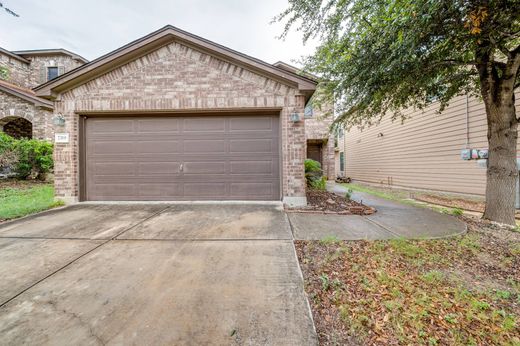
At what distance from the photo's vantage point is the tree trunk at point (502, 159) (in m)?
4.33

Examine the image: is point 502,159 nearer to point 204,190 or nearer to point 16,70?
point 204,190

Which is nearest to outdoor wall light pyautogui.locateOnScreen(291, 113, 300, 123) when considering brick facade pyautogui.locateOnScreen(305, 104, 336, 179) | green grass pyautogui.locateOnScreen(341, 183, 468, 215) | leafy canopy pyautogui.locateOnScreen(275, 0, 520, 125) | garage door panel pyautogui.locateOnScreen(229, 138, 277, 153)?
garage door panel pyautogui.locateOnScreen(229, 138, 277, 153)

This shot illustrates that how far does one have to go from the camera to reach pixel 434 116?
915cm

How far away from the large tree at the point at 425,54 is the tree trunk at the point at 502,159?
0.05ft

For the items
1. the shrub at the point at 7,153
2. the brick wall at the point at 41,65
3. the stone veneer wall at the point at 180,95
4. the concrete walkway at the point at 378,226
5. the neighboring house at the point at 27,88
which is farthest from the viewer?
the brick wall at the point at 41,65

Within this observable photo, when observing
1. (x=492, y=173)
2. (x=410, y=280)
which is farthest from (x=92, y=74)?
(x=492, y=173)

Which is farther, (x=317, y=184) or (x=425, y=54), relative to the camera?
(x=317, y=184)

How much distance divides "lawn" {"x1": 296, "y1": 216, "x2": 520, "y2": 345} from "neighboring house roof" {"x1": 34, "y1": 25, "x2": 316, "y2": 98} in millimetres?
4035

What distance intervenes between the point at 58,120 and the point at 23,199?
9.15ft

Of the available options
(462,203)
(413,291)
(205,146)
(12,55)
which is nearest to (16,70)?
(12,55)

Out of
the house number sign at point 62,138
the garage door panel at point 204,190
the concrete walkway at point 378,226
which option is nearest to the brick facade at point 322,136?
the concrete walkway at point 378,226

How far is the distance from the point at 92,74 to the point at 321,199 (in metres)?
7.21

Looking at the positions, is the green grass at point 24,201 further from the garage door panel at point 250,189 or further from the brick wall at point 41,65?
the brick wall at point 41,65

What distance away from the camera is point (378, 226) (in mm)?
4008
